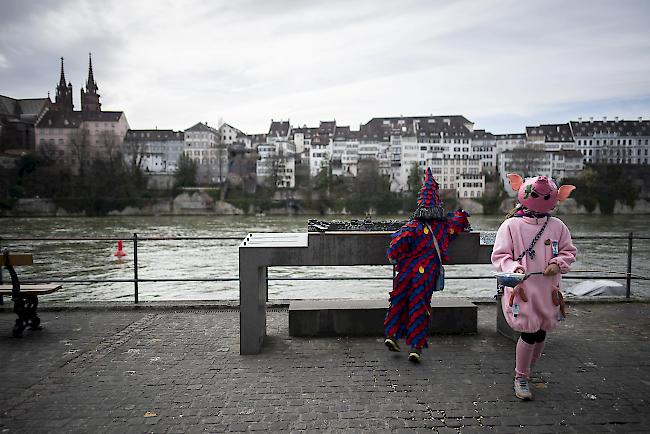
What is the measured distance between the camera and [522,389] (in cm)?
433

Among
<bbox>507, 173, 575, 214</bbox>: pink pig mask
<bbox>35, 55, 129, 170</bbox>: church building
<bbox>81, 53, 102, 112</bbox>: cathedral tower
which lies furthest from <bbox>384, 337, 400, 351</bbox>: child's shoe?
<bbox>81, 53, 102, 112</bbox>: cathedral tower

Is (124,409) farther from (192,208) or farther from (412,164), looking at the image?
(412,164)

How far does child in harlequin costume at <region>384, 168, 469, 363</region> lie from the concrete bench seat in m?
0.64

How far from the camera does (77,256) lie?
2481 cm

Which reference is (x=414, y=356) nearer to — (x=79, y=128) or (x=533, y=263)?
(x=533, y=263)

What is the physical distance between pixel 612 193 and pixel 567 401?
82.4m

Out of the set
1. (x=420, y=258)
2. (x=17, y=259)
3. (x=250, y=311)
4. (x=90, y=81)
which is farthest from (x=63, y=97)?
(x=420, y=258)

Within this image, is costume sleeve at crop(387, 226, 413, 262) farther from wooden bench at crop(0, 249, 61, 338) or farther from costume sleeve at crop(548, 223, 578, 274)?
wooden bench at crop(0, 249, 61, 338)

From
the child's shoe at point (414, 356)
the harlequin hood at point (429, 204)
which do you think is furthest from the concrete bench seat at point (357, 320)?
the harlequin hood at point (429, 204)

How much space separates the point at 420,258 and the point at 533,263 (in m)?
1.17

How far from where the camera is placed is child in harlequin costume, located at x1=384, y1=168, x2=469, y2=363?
5.20 metres

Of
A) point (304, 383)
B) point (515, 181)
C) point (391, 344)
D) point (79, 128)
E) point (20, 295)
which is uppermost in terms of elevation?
point (79, 128)

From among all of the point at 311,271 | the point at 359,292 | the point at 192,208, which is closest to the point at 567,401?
the point at 359,292

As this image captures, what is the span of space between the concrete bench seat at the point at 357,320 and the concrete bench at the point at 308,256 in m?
0.50
